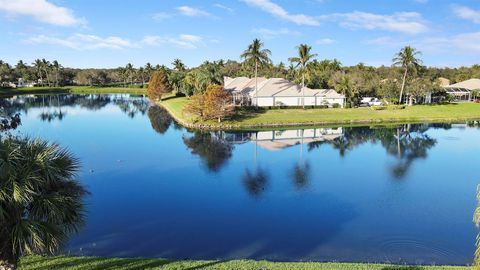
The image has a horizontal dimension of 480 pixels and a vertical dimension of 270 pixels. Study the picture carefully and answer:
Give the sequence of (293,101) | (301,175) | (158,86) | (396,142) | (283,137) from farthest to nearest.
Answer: (158,86) → (293,101) → (283,137) → (396,142) → (301,175)

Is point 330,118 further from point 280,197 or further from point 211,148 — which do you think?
point 280,197

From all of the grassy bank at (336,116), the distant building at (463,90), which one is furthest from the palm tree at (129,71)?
the distant building at (463,90)

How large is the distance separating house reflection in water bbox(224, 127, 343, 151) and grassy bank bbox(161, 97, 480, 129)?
5.11 meters

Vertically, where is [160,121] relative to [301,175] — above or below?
above

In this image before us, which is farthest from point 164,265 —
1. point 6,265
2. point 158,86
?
point 158,86

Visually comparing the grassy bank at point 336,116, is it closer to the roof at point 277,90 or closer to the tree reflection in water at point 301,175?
the roof at point 277,90

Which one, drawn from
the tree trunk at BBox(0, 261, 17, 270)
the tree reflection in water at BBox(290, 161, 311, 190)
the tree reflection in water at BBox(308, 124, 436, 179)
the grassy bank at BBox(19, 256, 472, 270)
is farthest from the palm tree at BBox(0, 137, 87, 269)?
the tree reflection in water at BBox(308, 124, 436, 179)

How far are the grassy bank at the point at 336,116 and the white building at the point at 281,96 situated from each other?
458cm

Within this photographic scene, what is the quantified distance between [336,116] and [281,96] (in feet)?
38.4

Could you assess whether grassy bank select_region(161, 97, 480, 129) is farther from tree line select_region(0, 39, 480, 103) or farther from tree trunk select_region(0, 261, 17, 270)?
tree trunk select_region(0, 261, 17, 270)

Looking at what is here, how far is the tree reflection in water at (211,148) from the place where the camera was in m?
37.4

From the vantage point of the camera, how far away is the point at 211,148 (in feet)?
145

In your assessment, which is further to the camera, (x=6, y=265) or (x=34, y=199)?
(x=6, y=265)

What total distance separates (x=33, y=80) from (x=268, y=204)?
175 meters
